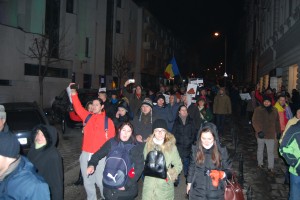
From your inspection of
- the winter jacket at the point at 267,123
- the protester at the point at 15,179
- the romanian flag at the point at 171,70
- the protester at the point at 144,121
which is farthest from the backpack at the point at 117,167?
the romanian flag at the point at 171,70

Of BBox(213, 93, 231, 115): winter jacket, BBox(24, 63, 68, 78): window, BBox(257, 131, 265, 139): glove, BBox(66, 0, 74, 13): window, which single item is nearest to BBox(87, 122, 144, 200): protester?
BBox(257, 131, 265, 139): glove

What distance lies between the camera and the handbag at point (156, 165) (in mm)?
4676

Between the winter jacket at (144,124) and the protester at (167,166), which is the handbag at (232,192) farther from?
the winter jacket at (144,124)

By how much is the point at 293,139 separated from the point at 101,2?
34349mm

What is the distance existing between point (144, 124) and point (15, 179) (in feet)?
15.5

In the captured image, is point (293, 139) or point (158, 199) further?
point (293, 139)

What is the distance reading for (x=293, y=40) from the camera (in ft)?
63.5

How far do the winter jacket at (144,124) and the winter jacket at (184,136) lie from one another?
30.9 inches

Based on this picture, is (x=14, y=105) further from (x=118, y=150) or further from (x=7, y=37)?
(x=7, y=37)

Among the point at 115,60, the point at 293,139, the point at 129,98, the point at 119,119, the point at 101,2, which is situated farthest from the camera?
the point at 115,60

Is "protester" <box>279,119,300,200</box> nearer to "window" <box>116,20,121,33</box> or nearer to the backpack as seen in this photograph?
the backpack

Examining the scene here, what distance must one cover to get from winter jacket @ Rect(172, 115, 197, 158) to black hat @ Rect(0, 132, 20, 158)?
208 inches

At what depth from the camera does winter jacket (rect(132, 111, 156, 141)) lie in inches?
280

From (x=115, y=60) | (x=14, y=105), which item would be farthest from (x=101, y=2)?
(x=14, y=105)
